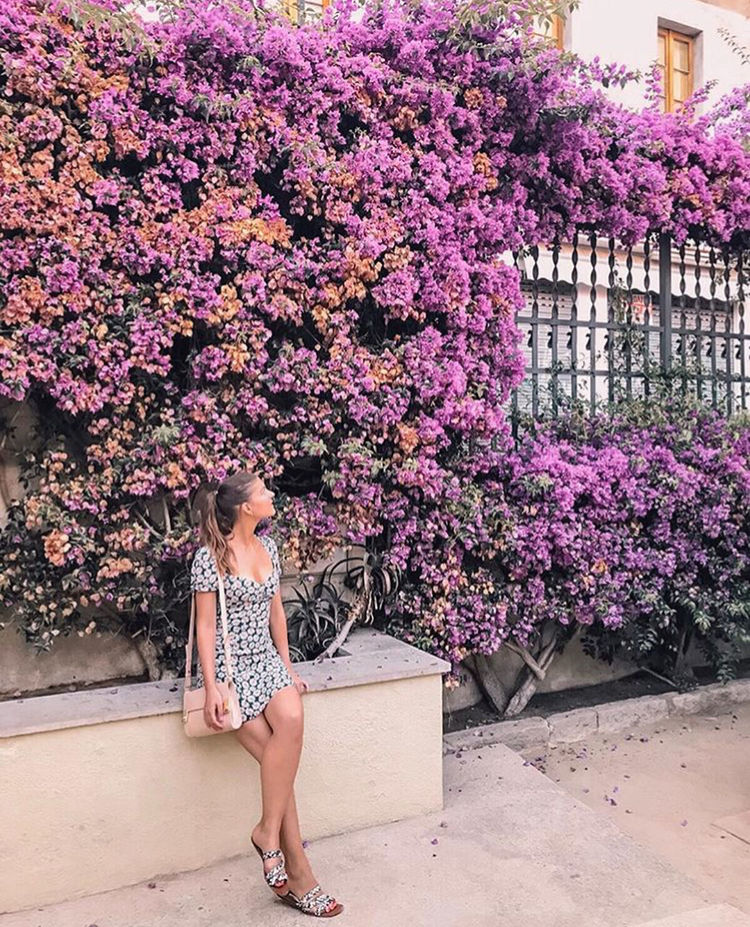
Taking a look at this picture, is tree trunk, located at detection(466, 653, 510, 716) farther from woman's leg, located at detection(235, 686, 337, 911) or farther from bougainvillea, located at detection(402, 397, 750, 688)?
woman's leg, located at detection(235, 686, 337, 911)

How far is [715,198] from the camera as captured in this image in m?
5.69

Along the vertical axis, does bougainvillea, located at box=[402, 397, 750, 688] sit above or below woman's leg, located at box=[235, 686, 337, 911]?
above

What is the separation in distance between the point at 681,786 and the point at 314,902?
2.41m

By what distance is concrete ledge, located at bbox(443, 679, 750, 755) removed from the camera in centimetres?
485

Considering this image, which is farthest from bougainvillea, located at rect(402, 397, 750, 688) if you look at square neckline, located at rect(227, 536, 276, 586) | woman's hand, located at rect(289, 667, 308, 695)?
square neckline, located at rect(227, 536, 276, 586)

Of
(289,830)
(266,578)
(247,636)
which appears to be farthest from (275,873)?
(266,578)

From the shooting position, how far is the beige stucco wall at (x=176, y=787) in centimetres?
310

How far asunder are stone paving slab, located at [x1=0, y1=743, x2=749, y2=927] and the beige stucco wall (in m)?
0.08

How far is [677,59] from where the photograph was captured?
1162 centimetres

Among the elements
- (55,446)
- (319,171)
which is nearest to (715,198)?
(319,171)

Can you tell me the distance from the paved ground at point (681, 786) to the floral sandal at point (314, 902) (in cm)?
166

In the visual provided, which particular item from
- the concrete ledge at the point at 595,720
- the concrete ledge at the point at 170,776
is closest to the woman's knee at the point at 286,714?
the concrete ledge at the point at 170,776

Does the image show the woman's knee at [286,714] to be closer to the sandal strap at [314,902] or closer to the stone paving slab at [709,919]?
the sandal strap at [314,902]

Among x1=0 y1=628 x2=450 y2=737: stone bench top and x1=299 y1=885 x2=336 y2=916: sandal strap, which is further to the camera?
x1=0 y1=628 x2=450 y2=737: stone bench top
